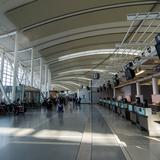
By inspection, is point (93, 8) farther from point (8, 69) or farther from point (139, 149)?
point (8, 69)

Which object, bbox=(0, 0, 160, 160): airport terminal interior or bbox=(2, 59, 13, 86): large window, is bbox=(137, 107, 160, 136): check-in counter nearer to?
bbox=(0, 0, 160, 160): airport terminal interior

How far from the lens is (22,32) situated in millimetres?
17359

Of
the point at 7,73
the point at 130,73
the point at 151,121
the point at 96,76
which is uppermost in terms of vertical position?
the point at 96,76

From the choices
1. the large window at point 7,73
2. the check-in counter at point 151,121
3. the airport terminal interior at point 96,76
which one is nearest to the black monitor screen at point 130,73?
the airport terminal interior at point 96,76

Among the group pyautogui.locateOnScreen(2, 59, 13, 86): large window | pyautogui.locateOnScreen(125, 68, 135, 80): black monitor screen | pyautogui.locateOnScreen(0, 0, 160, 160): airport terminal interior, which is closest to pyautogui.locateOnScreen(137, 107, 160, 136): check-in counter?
pyautogui.locateOnScreen(0, 0, 160, 160): airport terminal interior

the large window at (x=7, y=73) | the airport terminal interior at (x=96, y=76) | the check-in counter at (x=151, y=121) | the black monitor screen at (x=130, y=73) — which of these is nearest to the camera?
the airport terminal interior at (x=96, y=76)

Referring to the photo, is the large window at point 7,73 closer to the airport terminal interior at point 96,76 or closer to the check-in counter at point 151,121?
the airport terminal interior at point 96,76

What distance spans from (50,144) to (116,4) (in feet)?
35.9

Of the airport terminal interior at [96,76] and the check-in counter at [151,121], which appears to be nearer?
the airport terminal interior at [96,76]

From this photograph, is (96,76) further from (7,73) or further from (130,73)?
(130,73)

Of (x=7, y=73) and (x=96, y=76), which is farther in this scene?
(x=96, y=76)

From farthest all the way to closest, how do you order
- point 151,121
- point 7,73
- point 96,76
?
point 96,76 < point 7,73 < point 151,121

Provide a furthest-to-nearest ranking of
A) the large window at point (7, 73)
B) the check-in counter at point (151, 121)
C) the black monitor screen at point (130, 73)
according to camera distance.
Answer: the large window at point (7, 73) < the black monitor screen at point (130, 73) < the check-in counter at point (151, 121)

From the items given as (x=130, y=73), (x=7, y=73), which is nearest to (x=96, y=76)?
(x=7, y=73)
